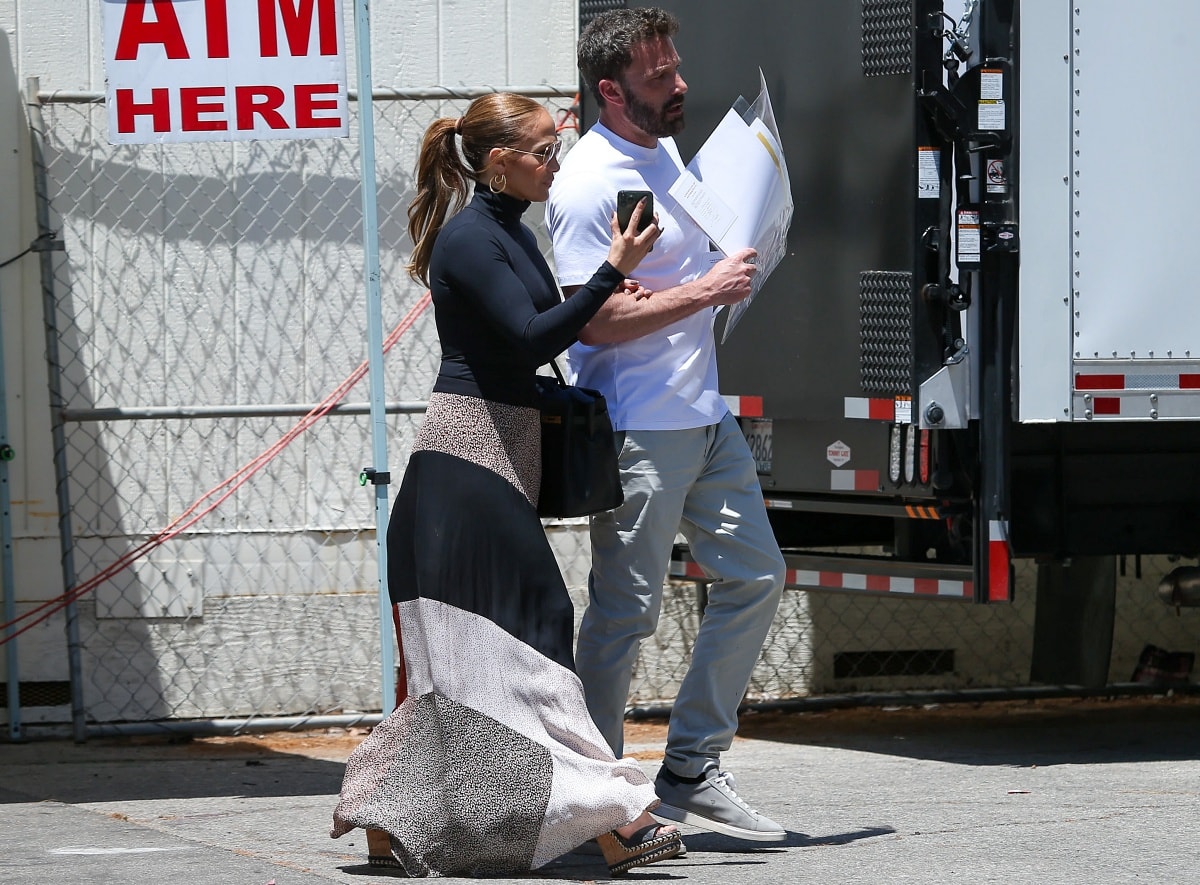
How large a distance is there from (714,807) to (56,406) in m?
3.56

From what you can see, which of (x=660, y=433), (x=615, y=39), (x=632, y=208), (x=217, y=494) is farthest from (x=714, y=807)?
(x=217, y=494)

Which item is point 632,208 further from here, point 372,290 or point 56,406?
point 56,406

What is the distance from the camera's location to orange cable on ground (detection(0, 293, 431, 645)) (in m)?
7.04

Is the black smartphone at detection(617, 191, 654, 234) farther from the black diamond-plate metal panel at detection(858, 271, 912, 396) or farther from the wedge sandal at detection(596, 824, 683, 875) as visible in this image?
the black diamond-plate metal panel at detection(858, 271, 912, 396)

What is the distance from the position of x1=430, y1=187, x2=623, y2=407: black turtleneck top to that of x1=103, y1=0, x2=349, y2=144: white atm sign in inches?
52.8

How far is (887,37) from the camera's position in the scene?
6027 millimetres

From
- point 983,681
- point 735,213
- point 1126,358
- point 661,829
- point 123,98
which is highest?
point 123,98

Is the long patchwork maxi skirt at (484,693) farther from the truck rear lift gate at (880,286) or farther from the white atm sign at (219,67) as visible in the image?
the truck rear lift gate at (880,286)

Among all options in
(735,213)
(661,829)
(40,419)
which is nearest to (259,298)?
(40,419)

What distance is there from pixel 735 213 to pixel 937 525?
2222 mm

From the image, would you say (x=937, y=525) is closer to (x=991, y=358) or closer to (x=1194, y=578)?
(x=991, y=358)

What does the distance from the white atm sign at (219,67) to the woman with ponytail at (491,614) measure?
1.33 metres

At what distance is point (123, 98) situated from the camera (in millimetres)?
5539

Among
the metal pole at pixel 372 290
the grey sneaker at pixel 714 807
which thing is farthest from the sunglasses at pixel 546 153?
the grey sneaker at pixel 714 807
